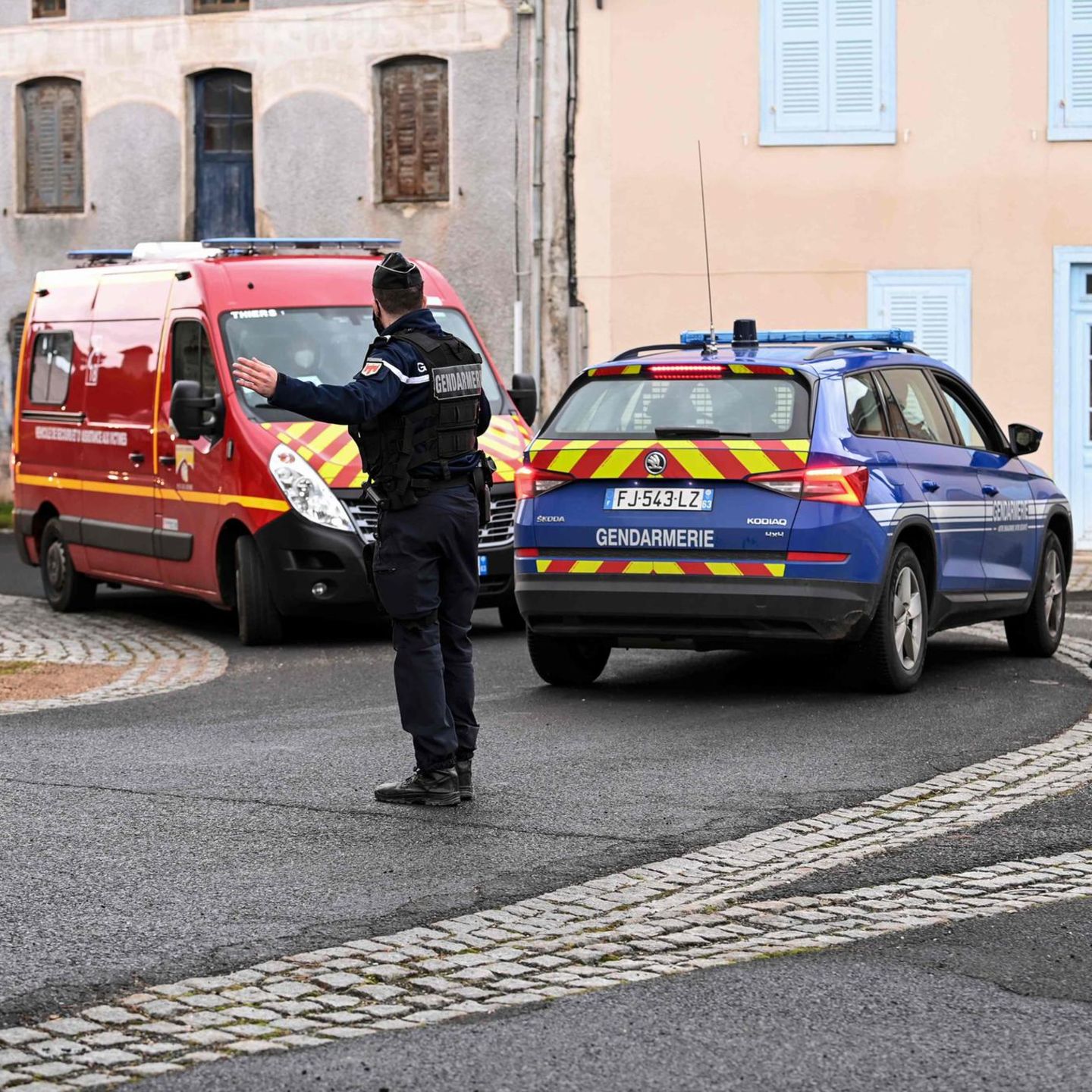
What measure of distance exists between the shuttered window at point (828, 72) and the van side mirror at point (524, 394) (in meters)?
8.58

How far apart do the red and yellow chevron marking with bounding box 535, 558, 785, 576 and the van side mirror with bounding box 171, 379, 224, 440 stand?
365 centimetres

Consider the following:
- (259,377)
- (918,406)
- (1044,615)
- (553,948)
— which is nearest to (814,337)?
(918,406)

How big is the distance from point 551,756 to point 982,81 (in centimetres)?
1485

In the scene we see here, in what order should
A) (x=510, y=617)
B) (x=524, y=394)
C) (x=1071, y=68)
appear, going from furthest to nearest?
1. (x=1071, y=68)
2. (x=524, y=394)
3. (x=510, y=617)

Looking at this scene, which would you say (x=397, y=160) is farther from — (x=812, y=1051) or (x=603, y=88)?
(x=812, y=1051)

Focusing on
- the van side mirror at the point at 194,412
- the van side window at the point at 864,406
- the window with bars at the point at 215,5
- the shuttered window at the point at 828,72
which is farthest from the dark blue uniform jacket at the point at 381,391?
the window with bars at the point at 215,5

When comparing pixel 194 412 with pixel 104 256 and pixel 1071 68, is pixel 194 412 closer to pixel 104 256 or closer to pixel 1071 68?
pixel 104 256

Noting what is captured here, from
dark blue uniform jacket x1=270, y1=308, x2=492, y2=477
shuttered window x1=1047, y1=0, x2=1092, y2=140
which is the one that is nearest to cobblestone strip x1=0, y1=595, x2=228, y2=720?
dark blue uniform jacket x1=270, y1=308, x2=492, y2=477

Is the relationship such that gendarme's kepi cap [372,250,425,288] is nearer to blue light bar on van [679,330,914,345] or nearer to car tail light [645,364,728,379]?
car tail light [645,364,728,379]

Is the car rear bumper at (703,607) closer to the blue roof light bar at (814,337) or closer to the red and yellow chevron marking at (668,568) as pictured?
the red and yellow chevron marking at (668,568)

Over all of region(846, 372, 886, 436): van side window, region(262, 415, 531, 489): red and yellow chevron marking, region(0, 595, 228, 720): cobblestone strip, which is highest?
region(846, 372, 886, 436): van side window

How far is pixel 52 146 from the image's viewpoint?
26234 mm

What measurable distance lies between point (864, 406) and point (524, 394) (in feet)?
14.4

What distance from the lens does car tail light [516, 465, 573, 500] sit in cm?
1038
